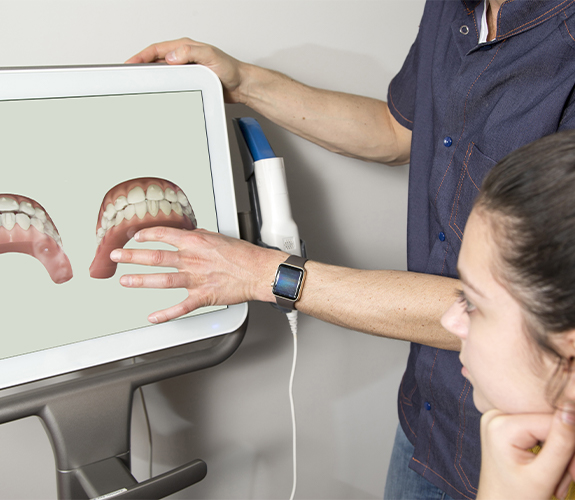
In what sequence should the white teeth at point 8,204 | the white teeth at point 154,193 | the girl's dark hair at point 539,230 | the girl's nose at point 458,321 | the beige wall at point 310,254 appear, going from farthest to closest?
the beige wall at point 310,254
the white teeth at point 154,193
the white teeth at point 8,204
the girl's nose at point 458,321
the girl's dark hair at point 539,230

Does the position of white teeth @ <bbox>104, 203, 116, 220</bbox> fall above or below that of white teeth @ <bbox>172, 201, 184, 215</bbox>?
above

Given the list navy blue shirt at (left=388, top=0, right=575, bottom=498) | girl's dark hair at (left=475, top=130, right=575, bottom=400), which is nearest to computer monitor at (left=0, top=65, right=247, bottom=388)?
navy blue shirt at (left=388, top=0, right=575, bottom=498)

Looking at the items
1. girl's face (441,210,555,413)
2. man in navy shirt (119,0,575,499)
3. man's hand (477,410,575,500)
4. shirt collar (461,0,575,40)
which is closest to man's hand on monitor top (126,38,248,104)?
man in navy shirt (119,0,575,499)

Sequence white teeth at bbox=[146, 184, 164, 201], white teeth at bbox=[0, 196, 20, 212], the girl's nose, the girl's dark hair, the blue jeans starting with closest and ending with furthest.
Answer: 1. the girl's dark hair
2. the girl's nose
3. white teeth at bbox=[0, 196, 20, 212]
4. white teeth at bbox=[146, 184, 164, 201]
5. the blue jeans

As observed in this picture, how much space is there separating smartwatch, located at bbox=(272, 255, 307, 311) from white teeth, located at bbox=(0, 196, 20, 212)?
403 mm

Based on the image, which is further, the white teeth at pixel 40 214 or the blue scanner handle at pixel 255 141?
the blue scanner handle at pixel 255 141

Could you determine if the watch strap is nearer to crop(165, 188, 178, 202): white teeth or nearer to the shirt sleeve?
crop(165, 188, 178, 202): white teeth

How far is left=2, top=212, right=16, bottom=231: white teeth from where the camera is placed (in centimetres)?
73

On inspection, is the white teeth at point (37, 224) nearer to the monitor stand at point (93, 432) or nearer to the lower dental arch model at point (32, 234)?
the lower dental arch model at point (32, 234)

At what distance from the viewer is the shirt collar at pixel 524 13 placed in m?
0.78

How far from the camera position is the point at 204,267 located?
83 cm

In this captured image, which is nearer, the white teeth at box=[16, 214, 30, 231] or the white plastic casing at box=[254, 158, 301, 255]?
the white teeth at box=[16, 214, 30, 231]

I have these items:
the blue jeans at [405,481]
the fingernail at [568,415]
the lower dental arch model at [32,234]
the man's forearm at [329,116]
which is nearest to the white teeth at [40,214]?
the lower dental arch model at [32,234]

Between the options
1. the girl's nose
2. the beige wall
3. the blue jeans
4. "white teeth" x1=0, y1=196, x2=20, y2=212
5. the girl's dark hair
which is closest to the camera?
the girl's dark hair
